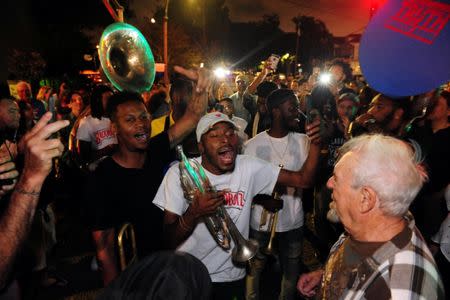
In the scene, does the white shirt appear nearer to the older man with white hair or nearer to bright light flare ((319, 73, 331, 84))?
bright light flare ((319, 73, 331, 84))

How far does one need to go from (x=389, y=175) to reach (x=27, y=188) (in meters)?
1.94

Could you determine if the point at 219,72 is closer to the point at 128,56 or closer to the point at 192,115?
the point at 128,56

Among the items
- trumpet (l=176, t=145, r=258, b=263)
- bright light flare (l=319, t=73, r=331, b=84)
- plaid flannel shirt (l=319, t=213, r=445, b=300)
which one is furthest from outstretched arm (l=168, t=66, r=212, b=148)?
bright light flare (l=319, t=73, r=331, b=84)

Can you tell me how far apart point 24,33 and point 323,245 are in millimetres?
24169

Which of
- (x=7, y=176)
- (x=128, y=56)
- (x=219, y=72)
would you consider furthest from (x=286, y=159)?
(x=219, y=72)

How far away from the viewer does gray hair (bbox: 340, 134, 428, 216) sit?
5.69 feet

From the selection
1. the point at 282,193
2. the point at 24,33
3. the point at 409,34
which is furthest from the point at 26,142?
the point at 24,33

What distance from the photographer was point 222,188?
300cm

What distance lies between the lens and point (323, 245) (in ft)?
19.2

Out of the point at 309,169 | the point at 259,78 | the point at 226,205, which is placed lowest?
the point at 226,205

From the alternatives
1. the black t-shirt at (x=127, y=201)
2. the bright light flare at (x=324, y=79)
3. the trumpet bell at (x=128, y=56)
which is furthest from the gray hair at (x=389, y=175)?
the bright light flare at (x=324, y=79)

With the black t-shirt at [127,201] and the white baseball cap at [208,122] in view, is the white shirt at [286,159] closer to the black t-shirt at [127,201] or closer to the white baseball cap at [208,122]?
the white baseball cap at [208,122]

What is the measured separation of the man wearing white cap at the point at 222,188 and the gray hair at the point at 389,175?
1103 mm

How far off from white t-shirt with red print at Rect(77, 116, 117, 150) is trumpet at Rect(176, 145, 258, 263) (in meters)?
3.42
